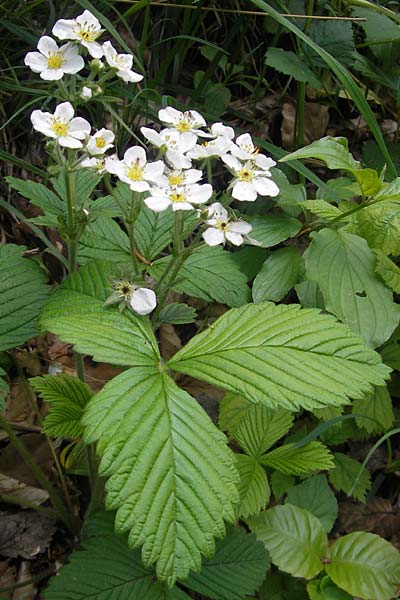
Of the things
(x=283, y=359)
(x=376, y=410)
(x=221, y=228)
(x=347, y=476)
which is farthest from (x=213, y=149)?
(x=347, y=476)

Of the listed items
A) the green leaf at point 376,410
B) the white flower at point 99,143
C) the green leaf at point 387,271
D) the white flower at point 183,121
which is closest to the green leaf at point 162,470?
the white flower at point 99,143

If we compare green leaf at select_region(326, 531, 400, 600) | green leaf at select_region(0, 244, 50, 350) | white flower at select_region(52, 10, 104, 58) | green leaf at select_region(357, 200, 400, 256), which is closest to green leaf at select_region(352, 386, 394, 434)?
green leaf at select_region(326, 531, 400, 600)

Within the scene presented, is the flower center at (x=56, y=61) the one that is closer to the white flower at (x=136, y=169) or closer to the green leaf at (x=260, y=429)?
the white flower at (x=136, y=169)

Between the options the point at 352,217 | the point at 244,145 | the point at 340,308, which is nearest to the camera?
the point at 244,145

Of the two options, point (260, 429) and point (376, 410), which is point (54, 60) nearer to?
point (260, 429)

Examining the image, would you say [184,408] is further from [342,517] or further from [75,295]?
[342,517]

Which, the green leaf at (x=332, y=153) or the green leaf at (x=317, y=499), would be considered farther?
the green leaf at (x=317, y=499)

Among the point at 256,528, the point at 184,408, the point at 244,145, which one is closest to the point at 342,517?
the point at 256,528
